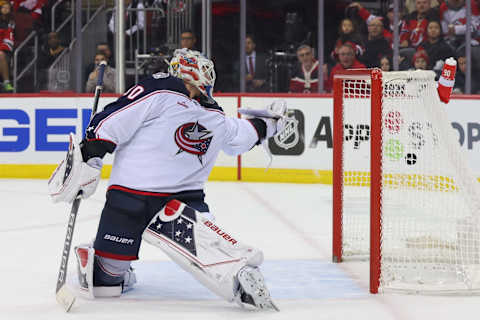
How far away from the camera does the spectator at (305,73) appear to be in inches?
310

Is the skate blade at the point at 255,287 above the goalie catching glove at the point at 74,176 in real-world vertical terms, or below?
below

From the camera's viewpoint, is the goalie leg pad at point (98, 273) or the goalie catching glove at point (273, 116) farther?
the goalie catching glove at point (273, 116)

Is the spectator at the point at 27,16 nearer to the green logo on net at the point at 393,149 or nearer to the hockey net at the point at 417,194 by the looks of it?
the hockey net at the point at 417,194

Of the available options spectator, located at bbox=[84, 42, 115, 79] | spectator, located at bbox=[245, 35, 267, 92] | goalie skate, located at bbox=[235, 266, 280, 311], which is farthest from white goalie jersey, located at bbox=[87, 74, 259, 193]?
spectator, located at bbox=[84, 42, 115, 79]

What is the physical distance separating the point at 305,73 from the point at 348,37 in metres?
0.53

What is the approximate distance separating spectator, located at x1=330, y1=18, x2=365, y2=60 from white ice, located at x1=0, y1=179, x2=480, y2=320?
2448 mm

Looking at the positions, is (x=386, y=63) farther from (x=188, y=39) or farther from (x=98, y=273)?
(x=98, y=273)

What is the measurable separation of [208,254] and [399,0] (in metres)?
5.31

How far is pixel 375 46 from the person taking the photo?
7.91m

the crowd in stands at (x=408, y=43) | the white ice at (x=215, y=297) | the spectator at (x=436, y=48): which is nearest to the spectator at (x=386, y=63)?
the crowd in stands at (x=408, y=43)

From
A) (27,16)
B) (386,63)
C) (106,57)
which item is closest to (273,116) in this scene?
(386,63)

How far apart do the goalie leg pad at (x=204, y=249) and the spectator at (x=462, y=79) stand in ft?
16.6

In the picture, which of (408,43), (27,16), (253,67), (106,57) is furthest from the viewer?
(27,16)

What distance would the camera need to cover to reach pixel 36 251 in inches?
167
